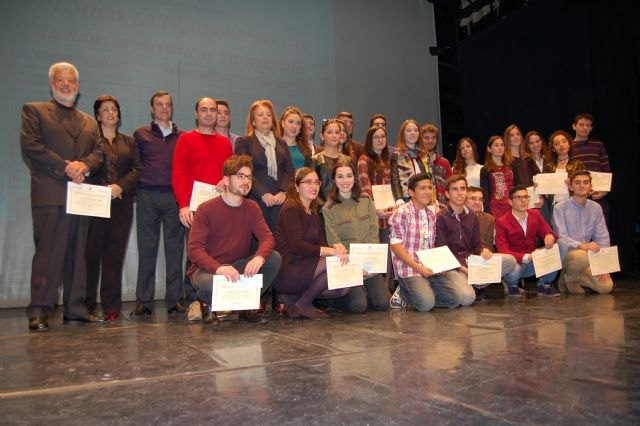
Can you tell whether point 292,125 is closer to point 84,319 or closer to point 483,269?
point 483,269

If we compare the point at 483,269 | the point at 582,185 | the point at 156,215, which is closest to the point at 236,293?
the point at 156,215

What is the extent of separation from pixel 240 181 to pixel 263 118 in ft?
2.84

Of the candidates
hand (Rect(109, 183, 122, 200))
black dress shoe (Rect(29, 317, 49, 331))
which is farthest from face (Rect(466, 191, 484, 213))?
black dress shoe (Rect(29, 317, 49, 331))

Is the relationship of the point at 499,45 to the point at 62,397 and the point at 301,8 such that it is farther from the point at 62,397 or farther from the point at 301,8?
the point at 62,397

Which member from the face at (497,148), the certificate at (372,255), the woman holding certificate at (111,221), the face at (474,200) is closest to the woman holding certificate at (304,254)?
the certificate at (372,255)

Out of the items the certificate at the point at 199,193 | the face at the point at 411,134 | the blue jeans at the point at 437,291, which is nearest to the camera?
the certificate at the point at 199,193

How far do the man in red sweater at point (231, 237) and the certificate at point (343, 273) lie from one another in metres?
0.36

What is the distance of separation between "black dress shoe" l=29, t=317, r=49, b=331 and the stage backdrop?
1897mm

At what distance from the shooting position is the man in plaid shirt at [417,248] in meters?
3.90

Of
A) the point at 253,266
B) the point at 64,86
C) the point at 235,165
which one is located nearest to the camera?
the point at 253,266

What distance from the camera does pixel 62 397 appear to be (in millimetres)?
1716

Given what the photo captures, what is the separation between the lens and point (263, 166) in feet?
13.0

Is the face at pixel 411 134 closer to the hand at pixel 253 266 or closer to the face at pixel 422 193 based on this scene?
the face at pixel 422 193

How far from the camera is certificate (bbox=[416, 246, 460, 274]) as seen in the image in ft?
12.6
